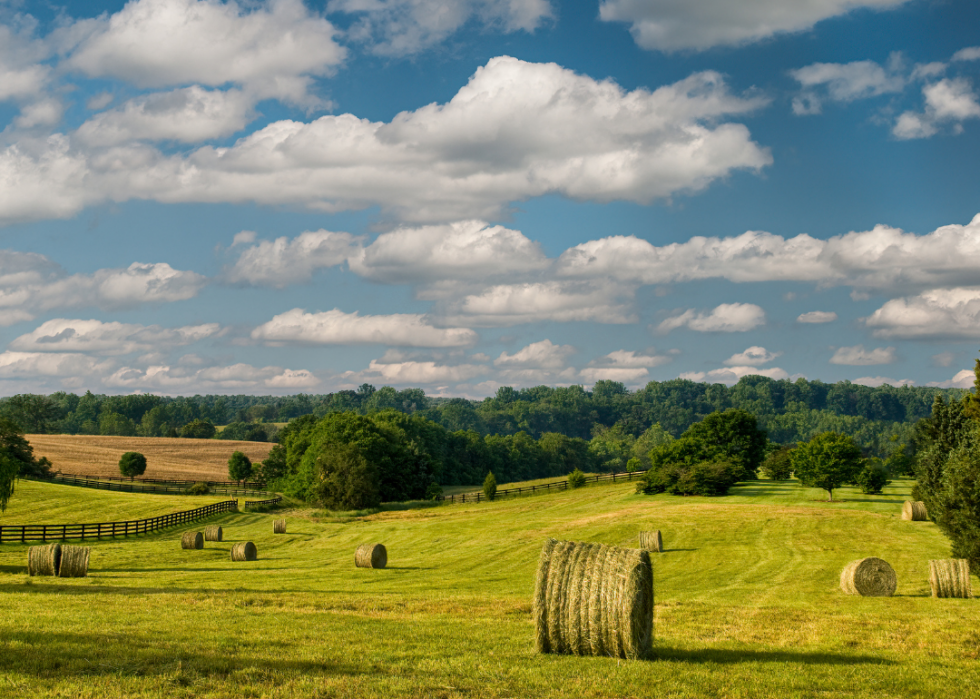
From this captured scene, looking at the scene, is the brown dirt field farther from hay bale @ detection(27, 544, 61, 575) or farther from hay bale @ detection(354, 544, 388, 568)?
hay bale @ detection(27, 544, 61, 575)

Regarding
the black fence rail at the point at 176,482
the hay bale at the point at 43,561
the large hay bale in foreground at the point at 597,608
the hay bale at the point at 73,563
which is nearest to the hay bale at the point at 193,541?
the hay bale at the point at 73,563

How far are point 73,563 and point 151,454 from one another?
100869 millimetres

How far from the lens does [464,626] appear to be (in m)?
16.1

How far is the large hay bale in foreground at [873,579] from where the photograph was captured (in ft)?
74.6

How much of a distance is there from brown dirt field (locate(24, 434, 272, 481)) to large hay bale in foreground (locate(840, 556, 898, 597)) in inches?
3518

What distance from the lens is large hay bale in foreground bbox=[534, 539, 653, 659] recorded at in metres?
13.0

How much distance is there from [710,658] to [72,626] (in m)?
11.2

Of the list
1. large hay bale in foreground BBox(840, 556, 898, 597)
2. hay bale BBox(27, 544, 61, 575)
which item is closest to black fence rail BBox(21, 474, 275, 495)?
hay bale BBox(27, 544, 61, 575)

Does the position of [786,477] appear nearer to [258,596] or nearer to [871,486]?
[871,486]

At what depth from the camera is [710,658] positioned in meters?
13.2

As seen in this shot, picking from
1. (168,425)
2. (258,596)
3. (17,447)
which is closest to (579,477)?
(17,447)

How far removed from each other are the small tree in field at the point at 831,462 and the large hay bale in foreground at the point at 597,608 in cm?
4767

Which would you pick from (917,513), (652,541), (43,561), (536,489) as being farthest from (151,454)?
(917,513)

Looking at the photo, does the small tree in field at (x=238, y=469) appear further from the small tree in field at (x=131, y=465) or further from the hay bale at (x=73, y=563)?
the hay bale at (x=73, y=563)
